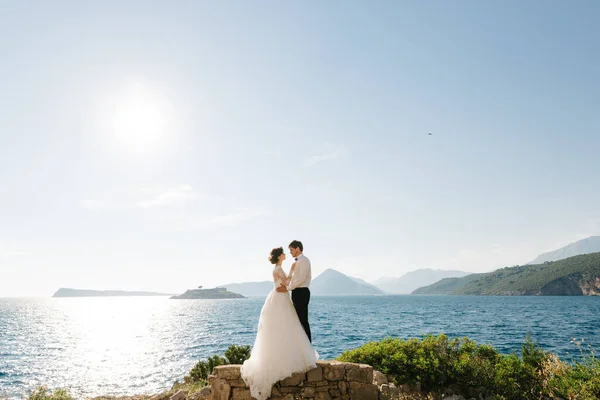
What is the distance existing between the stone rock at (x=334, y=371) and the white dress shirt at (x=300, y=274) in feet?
7.26

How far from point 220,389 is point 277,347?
1.92m

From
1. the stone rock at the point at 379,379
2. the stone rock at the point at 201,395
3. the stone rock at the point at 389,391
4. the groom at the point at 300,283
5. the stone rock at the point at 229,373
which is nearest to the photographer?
the stone rock at the point at 229,373

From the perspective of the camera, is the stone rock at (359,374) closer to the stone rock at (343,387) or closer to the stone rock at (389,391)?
the stone rock at (343,387)

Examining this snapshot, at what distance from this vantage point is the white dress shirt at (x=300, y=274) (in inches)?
408

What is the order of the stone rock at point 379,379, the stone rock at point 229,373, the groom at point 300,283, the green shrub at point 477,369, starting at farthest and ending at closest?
the stone rock at point 379,379 < the green shrub at point 477,369 < the groom at point 300,283 < the stone rock at point 229,373

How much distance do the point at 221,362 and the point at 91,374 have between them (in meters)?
21.9

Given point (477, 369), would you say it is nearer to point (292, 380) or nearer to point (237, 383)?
point (292, 380)

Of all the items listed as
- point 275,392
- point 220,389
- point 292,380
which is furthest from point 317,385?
point 220,389

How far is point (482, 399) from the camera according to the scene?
12.1 metres

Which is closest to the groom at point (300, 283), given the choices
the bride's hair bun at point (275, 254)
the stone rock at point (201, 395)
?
the bride's hair bun at point (275, 254)

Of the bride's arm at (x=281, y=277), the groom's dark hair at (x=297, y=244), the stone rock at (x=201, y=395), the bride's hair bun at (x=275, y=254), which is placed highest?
the groom's dark hair at (x=297, y=244)

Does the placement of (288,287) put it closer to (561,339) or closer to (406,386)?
(406,386)

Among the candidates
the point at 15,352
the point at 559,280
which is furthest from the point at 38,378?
the point at 559,280

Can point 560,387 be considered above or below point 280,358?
below
